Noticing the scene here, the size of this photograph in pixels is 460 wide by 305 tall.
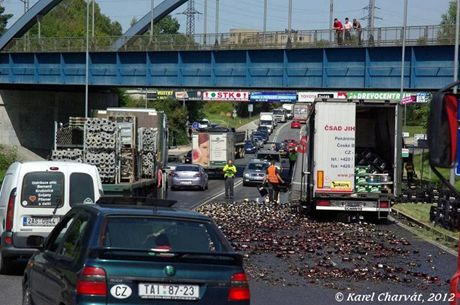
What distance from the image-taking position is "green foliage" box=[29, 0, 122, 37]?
406 feet

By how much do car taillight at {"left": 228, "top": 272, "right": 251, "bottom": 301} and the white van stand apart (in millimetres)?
7738

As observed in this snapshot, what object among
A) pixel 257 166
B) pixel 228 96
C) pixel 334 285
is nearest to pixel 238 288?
pixel 334 285

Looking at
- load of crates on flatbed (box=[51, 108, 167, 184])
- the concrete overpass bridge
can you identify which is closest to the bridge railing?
the concrete overpass bridge

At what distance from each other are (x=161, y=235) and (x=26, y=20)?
57.0 m

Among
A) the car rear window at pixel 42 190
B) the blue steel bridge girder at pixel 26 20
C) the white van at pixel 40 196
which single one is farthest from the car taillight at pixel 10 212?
the blue steel bridge girder at pixel 26 20

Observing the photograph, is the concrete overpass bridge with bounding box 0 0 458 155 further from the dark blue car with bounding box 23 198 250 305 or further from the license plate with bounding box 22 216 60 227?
the dark blue car with bounding box 23 198 250 305

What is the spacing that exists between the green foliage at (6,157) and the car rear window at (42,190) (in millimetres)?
42019

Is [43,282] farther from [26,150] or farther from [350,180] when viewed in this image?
[26,150]

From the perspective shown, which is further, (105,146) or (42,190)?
(105,146)

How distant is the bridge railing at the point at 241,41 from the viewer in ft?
145

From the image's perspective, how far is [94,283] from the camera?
7.34 metres

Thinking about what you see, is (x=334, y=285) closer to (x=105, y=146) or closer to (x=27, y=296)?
(x=27, y=296)

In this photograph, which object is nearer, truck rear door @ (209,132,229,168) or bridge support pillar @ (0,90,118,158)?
truck rear door @ (209,132,229,168)

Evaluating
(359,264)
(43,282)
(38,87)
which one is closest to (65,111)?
(38,87)
